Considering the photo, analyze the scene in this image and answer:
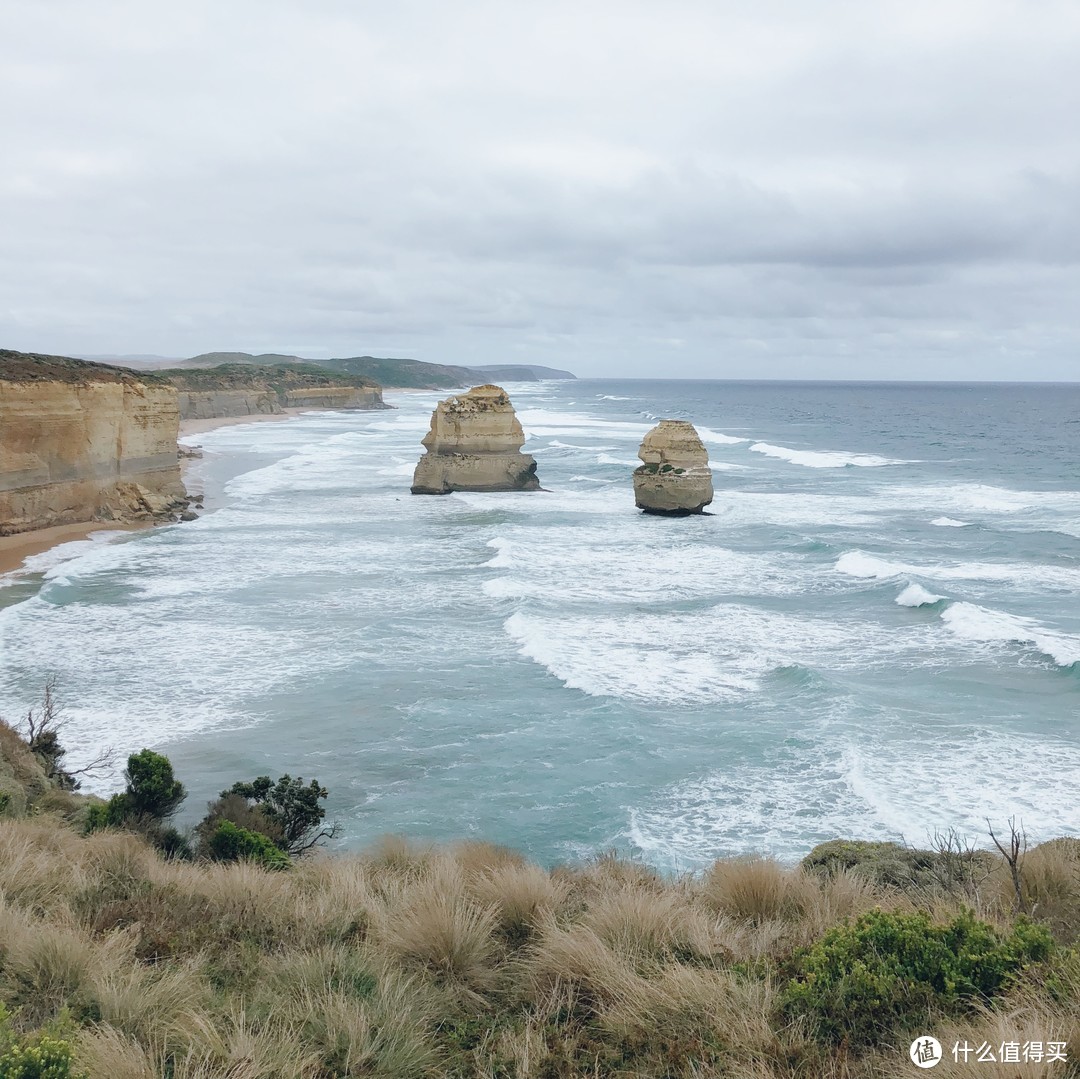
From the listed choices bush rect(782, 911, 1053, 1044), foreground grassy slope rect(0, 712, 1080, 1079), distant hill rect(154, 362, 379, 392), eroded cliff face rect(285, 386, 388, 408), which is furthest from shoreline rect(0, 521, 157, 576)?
eroded cliff face rect(285, 386, 388, 408)

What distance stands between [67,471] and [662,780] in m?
27.4

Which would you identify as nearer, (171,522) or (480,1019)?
(480,1019)

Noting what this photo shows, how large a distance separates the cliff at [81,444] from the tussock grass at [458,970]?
1055 inches

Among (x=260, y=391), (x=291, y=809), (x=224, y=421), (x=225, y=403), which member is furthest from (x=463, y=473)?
(x=260, y=391)

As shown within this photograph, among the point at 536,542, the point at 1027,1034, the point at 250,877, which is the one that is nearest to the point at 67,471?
the point at 536,542

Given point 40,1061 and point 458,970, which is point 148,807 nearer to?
point 458,970

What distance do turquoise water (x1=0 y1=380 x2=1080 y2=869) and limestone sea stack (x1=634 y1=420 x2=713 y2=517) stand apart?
0.95 m

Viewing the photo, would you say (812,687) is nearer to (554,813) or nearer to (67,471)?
(554,813)

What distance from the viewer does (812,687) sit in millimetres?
17484

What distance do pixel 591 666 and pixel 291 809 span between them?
8069mm

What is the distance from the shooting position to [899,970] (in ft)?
17.0

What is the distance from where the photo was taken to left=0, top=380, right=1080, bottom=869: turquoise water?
13352 millimetres

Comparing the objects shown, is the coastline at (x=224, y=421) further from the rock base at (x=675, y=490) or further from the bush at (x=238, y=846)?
the bush at (x=238, y=846)

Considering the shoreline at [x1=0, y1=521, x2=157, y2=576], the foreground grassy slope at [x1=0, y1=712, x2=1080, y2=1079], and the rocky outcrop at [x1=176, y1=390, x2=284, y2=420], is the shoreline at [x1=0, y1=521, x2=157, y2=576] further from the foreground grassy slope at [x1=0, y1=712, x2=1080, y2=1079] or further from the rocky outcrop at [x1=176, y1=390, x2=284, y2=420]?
the rocky outcrop at [x1=176, y1=390, x2=284, y2=420]
